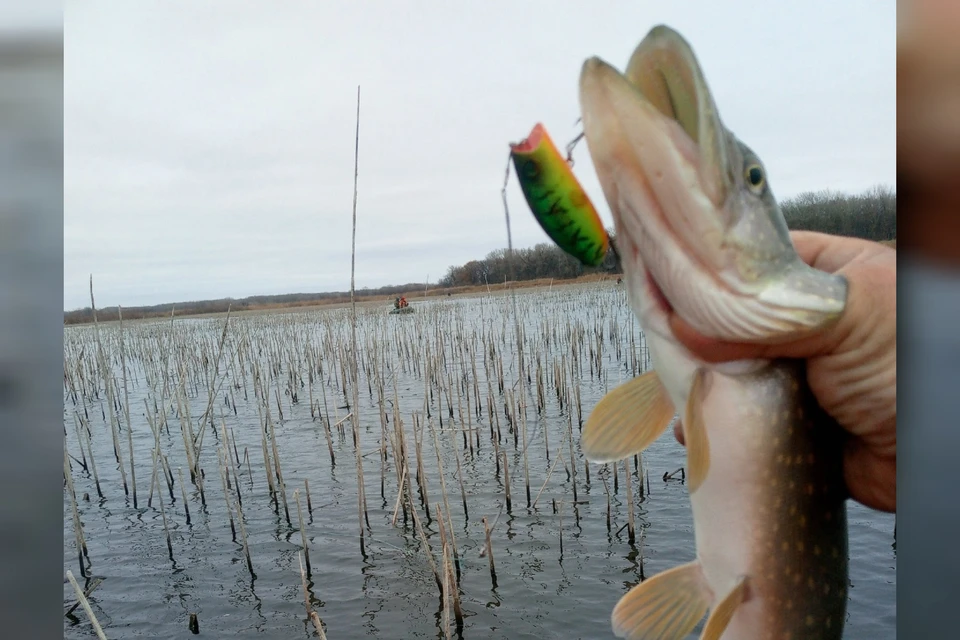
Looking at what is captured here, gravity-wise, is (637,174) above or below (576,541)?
above

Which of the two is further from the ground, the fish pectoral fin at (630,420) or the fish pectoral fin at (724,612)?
the fish pectoral fin at (630,420)

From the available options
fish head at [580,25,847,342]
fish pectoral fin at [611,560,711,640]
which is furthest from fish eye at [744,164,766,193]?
fish pectoral fin at [611,560,711,640]

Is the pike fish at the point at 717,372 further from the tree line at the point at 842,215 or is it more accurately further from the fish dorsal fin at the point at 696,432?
the tree line at the point at 842,215

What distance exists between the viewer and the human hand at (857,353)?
0.99 metres

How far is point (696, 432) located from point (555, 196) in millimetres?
433

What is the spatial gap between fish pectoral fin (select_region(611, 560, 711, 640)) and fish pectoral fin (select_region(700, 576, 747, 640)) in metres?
0.04

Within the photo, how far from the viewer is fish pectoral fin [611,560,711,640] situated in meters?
1.09

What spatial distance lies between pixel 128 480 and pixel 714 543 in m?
6.34

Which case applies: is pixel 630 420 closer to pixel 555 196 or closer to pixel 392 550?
pixel 555 196
